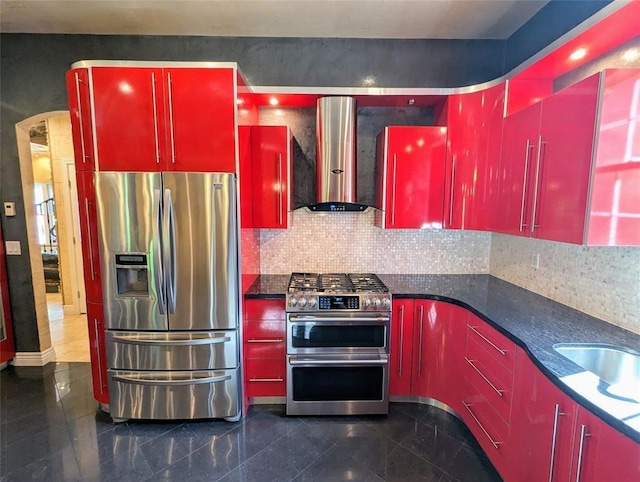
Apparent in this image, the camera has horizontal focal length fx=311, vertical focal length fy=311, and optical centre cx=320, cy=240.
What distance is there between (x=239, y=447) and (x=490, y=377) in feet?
5.39

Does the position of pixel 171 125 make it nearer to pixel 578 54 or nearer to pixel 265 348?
pixel 265 348

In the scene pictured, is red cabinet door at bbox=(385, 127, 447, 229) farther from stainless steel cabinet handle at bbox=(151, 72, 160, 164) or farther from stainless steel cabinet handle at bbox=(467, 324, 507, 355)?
stainless steel cabinet handle at bbox=(151, 72, 160, 164)

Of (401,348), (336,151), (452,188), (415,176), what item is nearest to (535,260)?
(452,188)

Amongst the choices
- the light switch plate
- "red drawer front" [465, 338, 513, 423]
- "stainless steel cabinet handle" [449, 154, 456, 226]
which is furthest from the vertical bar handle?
the light switch plate

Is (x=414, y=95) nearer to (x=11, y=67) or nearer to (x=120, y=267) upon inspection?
(x=120, y=267)

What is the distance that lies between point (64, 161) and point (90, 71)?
284 centimetres

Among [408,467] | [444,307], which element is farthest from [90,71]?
[408,467]

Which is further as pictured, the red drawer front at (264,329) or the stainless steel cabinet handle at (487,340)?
the red drawer front at (264,329)

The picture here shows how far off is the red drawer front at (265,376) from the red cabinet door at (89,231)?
3.93 feet

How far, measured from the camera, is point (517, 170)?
1965mm

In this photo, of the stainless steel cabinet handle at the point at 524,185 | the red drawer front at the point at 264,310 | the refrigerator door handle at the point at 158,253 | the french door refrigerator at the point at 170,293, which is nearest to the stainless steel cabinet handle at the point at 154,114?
the french door refrigerator at the point at 170,293

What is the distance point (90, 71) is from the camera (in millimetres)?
2004

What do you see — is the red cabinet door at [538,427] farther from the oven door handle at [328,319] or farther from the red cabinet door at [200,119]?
the red cabinet door at [200,119]

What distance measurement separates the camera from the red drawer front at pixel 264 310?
7.66ft
